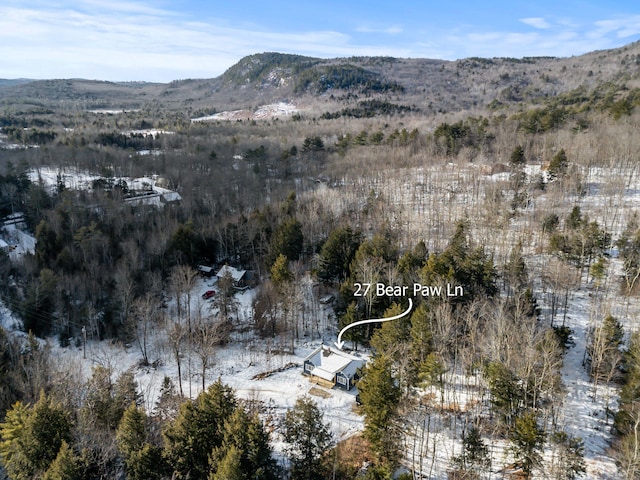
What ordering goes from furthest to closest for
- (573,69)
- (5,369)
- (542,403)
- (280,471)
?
(573,69) → (5,369) → (542,403) → (280,471)

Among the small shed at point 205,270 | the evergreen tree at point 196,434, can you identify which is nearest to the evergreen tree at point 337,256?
the small shed at point 205,270

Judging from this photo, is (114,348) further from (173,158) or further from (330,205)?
(173,158)

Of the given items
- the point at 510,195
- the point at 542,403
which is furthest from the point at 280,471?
the point at 510,195

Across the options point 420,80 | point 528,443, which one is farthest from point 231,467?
point 420,80

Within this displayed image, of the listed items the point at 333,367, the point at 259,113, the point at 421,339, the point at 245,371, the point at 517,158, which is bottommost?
the point at 245,371

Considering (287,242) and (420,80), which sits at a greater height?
(420,80)

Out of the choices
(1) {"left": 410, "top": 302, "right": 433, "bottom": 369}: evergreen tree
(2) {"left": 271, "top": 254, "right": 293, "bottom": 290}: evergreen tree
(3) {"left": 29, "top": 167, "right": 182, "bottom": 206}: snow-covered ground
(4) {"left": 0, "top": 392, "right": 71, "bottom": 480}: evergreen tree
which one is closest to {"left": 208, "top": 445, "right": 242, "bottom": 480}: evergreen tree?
(4) {"left": 0, "top": 392, "right": 71, "bottom": 480}: evergreen tree

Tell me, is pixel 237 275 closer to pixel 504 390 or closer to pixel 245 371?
pixel 245 371
